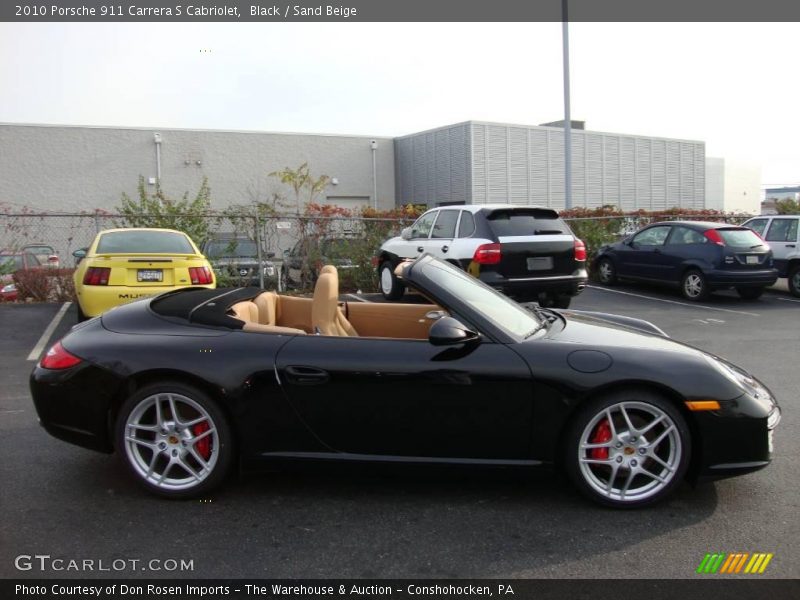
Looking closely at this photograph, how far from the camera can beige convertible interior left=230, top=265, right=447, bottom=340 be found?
173 inches

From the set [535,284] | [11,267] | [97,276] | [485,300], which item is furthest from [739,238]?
[11,267]

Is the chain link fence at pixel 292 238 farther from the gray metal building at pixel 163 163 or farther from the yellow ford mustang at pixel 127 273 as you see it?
the gray metal building at pixel 163 163

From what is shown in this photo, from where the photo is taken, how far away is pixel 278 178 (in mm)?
31172

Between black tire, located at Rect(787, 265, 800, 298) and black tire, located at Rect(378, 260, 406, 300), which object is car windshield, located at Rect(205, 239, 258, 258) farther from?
black tire, located at Rect(787, 265, 800, 298)

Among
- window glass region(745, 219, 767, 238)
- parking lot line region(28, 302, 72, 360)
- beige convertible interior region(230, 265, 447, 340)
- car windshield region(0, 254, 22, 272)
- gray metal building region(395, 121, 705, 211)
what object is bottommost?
parking lot line region(28, 302, 72, 360)

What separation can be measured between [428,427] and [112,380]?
177 cm

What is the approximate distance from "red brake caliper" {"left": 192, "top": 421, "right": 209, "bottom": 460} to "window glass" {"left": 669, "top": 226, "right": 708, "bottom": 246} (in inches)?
456

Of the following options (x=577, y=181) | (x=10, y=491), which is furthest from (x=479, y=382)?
(x=577, y=181)

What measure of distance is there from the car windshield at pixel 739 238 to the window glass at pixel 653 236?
124 cm

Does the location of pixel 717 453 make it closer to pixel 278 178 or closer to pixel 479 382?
pixel 479 382

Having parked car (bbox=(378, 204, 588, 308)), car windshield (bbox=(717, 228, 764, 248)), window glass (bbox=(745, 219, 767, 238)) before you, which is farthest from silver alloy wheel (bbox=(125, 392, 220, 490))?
window glass (bbox=(745, 219, 767, 238))

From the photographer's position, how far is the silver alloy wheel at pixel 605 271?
50.7ft

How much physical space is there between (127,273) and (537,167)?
85.9 ft

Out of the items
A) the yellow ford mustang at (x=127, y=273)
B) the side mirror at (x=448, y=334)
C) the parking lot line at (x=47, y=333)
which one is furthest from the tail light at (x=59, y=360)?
the parking lot line at (x=47, y=333)
